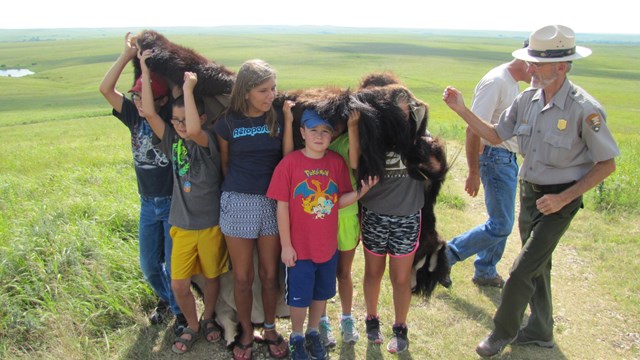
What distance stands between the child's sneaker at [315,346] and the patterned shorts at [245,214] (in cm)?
92

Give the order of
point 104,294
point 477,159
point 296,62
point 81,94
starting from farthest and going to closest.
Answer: point 296,62
point 81,94
point 477,159
point 104,294

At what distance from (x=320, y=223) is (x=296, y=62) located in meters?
56.1

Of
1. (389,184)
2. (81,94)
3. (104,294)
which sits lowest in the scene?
(81,94)

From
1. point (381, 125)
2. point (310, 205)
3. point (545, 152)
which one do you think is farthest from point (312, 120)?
point (545, 152)

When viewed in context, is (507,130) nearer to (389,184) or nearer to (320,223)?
(389,184)

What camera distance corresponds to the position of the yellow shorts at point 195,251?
3.58 meters

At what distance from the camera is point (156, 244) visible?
→ 3.93 m

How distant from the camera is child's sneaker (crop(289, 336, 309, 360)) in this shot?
142 inches

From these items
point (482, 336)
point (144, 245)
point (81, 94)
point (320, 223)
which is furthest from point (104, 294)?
point (81, 94)

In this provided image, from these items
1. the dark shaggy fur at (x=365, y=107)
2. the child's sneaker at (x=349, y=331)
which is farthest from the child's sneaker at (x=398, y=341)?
the dark shaggy fur at (x=365, y=107)

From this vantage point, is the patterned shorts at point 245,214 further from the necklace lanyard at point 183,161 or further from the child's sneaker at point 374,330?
the child's sneaker at point 374,330

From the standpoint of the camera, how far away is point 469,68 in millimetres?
52469

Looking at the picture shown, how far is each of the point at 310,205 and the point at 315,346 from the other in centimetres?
113

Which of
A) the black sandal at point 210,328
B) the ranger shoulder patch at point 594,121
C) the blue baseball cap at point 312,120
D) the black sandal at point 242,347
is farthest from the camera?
the black sandal at point 210,328
